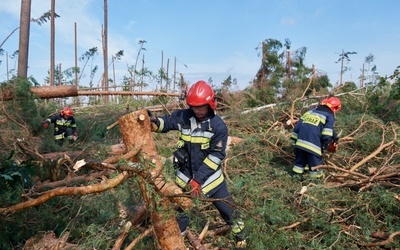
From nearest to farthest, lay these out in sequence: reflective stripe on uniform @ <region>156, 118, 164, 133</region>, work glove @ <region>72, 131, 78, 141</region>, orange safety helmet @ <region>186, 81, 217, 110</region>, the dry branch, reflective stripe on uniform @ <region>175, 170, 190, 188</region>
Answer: the dry branch, orange safety helmet @ <region>186, 81, 217, 110</region>, reflective stripe on uniform @ <region>156, 118, 164, 133</region>, reflective stripe on uniform @ <region>175, 170, 190, 188</region>, work glove @ <region>72, 131, 78, 141</region>

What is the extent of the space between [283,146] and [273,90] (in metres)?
4.02

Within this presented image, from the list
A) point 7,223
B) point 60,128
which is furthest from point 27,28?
point 7,223

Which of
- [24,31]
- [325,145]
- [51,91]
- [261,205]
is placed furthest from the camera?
[24,31]

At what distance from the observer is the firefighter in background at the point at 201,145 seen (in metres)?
3.10

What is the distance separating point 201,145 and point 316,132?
2.35 m

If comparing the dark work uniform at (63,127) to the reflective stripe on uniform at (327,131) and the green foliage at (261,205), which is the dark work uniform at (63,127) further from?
the reflective stripe on uniform at (327,131)

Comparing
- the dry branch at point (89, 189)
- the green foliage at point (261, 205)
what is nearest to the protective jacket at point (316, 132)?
the green foliage at point (261, 205)

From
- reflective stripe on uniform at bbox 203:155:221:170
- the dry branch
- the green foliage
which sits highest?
reflective stripe on uniform at bbox 203:155:221:170

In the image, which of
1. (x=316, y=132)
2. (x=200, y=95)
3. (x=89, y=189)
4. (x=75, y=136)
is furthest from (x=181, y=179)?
(x=75, y=136)

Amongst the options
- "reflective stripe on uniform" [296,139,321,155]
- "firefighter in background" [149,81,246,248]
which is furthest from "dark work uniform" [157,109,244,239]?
"reflective stripe on uniform" [296,139,321,155]

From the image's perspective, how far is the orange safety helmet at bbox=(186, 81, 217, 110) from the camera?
10.1 ft

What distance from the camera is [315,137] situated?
490cm

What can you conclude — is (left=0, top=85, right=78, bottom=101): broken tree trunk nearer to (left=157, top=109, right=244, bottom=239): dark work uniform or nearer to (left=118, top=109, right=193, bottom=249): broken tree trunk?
(left=157, top=109, right=244, bottom=239): dark work uniform

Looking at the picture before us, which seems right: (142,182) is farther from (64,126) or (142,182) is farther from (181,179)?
(64,126)
